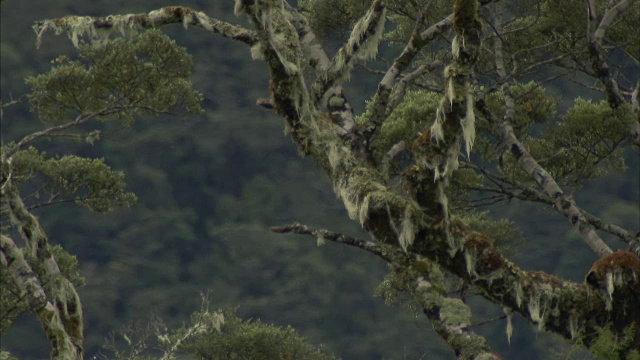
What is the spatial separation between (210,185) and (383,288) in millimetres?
90418

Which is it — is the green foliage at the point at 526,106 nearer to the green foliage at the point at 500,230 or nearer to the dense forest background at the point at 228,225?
the green foliage at the point at 500,230

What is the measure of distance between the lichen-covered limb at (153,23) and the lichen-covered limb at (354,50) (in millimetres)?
706

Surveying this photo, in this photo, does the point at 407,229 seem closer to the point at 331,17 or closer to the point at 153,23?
the point at 153,23

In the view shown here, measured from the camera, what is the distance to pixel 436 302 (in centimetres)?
1015

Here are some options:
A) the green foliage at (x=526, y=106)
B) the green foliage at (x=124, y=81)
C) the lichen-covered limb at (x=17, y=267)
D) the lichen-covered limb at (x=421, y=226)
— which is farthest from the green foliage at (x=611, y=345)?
the green foliage at (x=124, y=81)

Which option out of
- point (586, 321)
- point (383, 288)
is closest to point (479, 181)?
point (383, 288)

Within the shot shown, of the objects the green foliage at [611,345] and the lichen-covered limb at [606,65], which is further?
the lichen-covered limb at [606,65]

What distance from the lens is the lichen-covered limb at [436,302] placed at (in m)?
9.37

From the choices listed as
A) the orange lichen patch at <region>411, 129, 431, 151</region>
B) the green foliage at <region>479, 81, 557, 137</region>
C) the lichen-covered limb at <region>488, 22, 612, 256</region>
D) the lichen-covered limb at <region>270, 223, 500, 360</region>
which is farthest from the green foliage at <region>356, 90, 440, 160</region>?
the orange lichen patch at <region>411, 129, 431, 151</region>

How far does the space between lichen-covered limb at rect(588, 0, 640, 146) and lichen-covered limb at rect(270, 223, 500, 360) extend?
11.4ft

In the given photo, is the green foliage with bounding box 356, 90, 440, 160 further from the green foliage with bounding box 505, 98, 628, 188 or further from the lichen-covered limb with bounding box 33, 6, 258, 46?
the lichen-covered limb with bounding box 33, 6, 258, 46

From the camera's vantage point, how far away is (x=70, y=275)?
2238cm

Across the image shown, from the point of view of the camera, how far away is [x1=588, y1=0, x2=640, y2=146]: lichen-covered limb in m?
12.2

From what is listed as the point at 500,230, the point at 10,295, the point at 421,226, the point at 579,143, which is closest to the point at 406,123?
the point at 579,143
